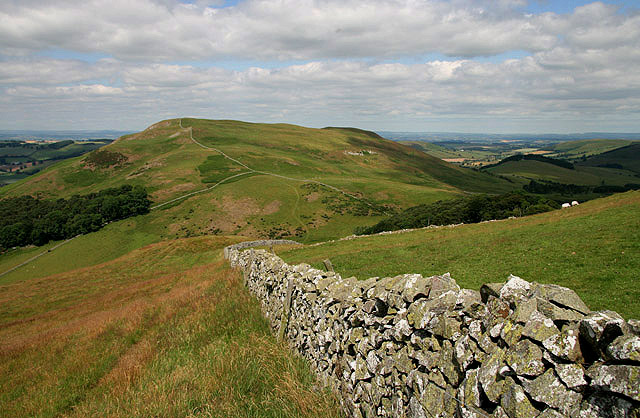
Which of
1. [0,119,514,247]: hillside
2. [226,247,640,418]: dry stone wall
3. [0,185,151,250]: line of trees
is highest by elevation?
[226,247,640,418]: dry stone wall

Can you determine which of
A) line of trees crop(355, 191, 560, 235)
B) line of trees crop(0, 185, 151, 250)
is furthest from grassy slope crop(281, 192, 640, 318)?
line of trees crop(0, 185, 151, 250)

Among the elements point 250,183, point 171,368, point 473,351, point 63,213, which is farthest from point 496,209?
point 63,213

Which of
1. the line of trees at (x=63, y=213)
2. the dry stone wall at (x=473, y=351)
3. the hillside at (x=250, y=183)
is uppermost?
the dry stone wall at (x=473, y=351)

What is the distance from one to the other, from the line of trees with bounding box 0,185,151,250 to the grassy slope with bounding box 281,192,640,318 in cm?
11043

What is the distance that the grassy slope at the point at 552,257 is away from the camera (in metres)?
12.1

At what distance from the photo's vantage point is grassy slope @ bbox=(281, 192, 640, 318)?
12102mm

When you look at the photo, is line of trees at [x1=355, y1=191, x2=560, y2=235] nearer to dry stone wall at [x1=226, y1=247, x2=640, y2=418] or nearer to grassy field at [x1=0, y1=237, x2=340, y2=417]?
grassy field at [x1=0, y1=237, x2=340, y2=417]

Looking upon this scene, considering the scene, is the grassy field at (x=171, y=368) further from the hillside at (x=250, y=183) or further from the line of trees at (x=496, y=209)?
the hillside at (x=250, y=183)

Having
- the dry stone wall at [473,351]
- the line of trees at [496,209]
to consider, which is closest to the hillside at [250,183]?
the line of trees at [496,209]

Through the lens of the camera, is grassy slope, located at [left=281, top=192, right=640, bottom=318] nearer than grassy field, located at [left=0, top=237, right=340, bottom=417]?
No

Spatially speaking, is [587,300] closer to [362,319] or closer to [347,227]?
[362,319]

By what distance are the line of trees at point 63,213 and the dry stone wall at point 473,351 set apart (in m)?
122

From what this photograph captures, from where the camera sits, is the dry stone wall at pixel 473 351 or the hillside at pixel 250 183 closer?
the dry stone wall at pixel 473 351

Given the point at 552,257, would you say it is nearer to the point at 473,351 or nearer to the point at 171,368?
the point at 473,351
